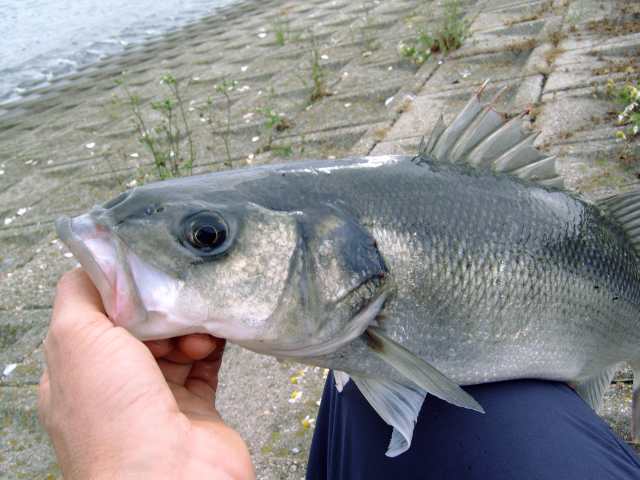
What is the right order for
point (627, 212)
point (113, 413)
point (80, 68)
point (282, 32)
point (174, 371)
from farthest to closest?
point (80, 68) < point (282, 32) < point (627, 212) < point (174, 371) < point (113, 413)

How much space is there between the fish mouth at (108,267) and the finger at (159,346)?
0.70ft

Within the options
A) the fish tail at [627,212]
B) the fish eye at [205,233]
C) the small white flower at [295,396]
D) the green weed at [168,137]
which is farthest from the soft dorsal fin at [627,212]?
the green weed at [168,137]

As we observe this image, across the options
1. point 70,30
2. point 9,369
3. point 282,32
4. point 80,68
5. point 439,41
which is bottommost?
point 70,30

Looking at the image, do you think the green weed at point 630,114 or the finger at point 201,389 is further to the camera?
the green weed at point 630,114

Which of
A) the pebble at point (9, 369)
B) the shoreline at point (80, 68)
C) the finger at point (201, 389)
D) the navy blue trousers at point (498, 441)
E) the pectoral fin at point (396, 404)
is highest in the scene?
the pectoral fin at point (396, 404)

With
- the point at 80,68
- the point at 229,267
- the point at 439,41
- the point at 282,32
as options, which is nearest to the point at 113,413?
the point at 229,267

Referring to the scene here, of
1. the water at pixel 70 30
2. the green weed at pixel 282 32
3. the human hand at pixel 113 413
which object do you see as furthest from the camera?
the water at pixel 70 30

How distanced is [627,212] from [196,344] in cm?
131

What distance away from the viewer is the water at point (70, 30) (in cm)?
1231

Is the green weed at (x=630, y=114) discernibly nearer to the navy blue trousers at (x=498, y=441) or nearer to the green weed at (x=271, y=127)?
the navy blue trousers at (x=498, y=441)

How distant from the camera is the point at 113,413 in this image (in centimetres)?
121

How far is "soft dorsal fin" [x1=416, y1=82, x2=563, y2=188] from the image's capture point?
5.80 feet

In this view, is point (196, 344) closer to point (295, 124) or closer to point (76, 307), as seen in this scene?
point (76, 307)

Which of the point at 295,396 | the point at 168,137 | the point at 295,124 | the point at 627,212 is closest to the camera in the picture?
the point at 627,212
